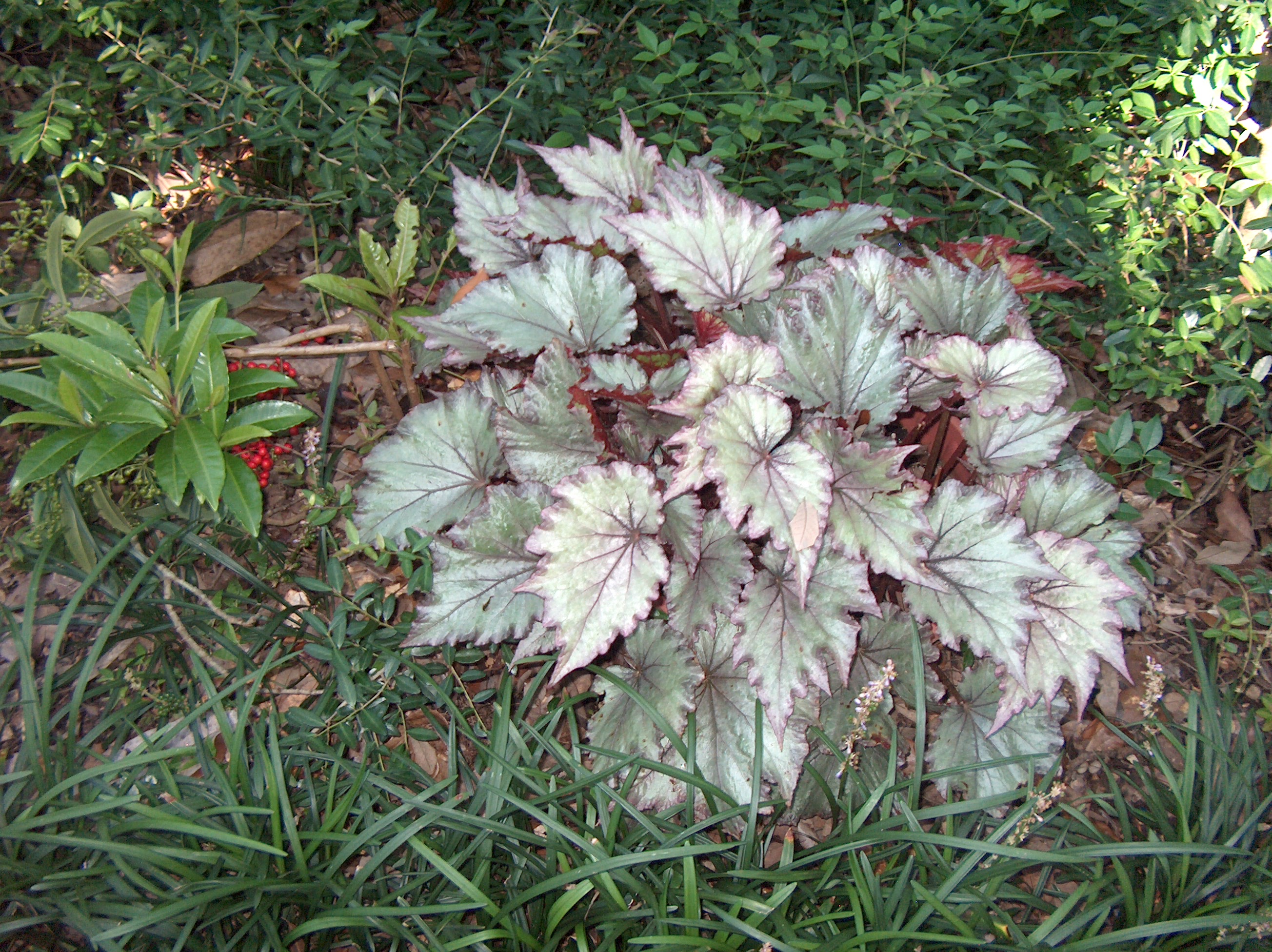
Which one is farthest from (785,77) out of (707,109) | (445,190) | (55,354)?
(55,354)

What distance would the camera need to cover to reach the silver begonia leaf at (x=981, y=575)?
1.47m

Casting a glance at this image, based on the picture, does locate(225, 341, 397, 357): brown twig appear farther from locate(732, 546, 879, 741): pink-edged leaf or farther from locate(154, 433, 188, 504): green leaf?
locate(732, 546, 879, 741): pink-edged leaf

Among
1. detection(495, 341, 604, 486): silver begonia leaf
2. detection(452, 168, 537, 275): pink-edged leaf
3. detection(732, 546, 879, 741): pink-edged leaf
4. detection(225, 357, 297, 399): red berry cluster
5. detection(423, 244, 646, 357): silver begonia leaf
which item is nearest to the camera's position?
detection(732, 546, 879, 741): pink-edged leaf

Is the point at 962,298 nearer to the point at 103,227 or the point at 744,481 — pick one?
the point at 744,481

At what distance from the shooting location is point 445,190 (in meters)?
2.59

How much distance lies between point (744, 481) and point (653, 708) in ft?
1.80

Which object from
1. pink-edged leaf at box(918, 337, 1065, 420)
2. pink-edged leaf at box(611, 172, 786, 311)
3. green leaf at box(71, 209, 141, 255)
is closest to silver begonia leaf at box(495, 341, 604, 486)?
pink-edged leaf at box(611, 172, 786, 311)

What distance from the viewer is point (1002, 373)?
161cm

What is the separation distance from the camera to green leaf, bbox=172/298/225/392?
1.83m

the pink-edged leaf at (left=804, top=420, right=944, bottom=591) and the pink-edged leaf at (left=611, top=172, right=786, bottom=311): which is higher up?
the pink-edged leaf at (left=611, top=172, right=786, bottom=311)

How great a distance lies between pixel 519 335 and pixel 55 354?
1.34 meters

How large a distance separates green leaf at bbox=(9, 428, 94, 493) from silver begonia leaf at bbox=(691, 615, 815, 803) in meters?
1.40

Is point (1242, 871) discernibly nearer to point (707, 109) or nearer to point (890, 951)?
point (890, 951)

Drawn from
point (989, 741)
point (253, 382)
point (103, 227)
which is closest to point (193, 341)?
point (253, 382)
